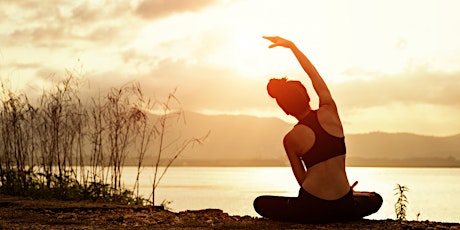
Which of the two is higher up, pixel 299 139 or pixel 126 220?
pixel 299 139

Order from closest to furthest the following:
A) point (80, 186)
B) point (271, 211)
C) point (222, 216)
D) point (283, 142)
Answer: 1. point (283, 142)
2. point (271, 211)
3. point (222, 216)
4. point (80, 186)

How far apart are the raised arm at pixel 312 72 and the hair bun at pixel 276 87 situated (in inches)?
9.9

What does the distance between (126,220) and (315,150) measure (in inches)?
82.5

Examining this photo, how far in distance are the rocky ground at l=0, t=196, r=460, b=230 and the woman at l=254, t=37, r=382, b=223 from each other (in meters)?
0.16

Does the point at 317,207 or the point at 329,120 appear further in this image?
the point at 317,207

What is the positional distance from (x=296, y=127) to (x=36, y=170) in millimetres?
5320

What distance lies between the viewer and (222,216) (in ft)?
21.6

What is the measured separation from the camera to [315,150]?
17.3 feet

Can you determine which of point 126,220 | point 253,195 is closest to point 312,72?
point 126,220

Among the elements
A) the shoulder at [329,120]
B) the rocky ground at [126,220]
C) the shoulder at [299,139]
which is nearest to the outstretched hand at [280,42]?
the shoulder at [329,120]

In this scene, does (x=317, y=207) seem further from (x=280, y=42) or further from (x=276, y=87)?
(x=280, y=42)

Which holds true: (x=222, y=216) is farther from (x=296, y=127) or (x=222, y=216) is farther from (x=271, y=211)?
(x=296, y=127)

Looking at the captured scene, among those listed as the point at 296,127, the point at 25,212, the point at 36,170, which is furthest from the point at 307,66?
the point at 36,170

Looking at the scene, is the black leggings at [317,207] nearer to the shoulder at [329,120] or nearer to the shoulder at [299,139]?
the shoulder at [299,139]
